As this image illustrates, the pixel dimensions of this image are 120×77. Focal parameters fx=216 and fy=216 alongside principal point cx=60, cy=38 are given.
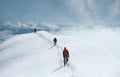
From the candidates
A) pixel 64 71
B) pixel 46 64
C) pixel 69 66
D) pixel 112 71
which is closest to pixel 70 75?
pixel 64 71

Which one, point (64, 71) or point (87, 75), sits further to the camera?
point (87, 75)

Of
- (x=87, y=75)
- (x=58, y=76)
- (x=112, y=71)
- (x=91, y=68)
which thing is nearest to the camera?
(x=58, y=76)

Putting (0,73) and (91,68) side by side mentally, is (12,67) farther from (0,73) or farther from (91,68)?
(91,68)

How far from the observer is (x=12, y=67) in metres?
39.4

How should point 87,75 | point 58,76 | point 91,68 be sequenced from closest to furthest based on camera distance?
1. point 58,76
2. point 87,75
3. point 91,68

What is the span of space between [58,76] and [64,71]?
2.14 m

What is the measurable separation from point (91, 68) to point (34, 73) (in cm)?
1259

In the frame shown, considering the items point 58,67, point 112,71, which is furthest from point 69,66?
point 112,71

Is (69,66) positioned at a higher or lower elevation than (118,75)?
higher

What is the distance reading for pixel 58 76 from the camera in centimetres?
Result: 3111

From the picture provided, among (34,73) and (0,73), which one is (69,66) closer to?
(34,73)

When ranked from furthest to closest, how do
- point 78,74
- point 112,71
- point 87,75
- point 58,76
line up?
point 112,71, point 87,75, point 78,74, point 58,76

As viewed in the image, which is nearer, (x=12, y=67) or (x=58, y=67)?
(x=58, y=67)

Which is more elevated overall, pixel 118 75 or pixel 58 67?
pixel 58 67
